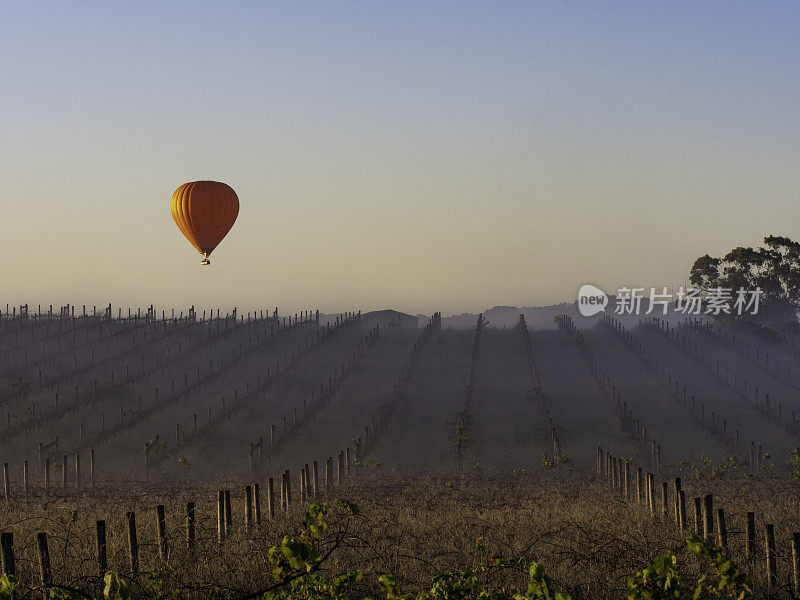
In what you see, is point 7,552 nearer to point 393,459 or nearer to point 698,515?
point 698,515

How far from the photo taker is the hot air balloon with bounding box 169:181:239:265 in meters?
41.9

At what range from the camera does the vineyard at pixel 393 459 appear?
1159 centimetres

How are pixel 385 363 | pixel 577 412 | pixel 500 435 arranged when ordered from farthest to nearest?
pixel 385 363, pixel 577 412, pixel 500 435

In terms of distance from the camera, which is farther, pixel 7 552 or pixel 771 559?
pixel 771 559

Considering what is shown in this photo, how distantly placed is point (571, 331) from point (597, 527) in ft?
195

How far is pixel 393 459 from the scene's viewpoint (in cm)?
4144

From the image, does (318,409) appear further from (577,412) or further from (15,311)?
(15,311)

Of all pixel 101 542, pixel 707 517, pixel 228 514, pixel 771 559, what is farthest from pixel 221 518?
pixel 771 559

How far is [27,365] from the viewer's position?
58250 millimetres

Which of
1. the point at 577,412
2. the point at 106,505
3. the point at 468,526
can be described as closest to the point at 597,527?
the point at 468,526

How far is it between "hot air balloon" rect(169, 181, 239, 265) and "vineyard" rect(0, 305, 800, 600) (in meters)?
10.5

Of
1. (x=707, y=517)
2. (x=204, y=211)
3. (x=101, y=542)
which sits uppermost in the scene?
(x=204, y=211)

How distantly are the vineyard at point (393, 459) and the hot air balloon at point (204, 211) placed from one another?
1053cm

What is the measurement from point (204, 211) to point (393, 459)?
50.4ft
